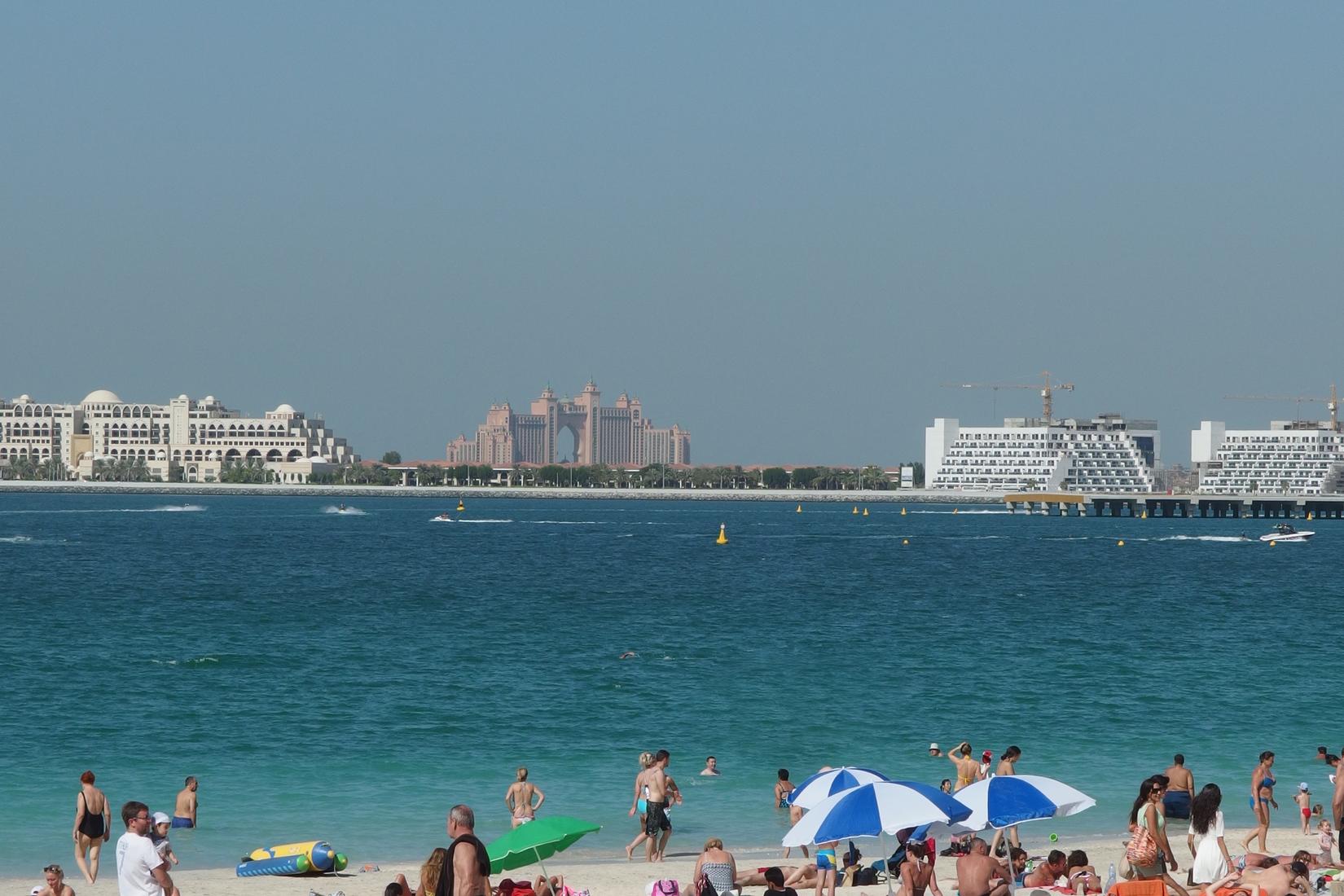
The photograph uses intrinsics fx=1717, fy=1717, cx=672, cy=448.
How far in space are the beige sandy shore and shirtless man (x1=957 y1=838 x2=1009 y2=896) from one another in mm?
2193

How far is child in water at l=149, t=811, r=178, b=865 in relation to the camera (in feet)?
62.8

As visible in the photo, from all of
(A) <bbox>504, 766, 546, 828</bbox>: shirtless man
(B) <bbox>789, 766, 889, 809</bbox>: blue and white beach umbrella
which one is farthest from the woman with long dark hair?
(A) <bbox>504, 766, 546, 828</bbox>: shirtless man

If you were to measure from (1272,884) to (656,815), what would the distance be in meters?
8.10

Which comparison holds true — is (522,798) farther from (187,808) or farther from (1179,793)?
(1179,793)

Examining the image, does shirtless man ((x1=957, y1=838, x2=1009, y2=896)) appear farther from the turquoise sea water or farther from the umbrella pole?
the turquoise sea water

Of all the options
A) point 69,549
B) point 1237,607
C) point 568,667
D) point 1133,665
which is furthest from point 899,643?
point 69,549

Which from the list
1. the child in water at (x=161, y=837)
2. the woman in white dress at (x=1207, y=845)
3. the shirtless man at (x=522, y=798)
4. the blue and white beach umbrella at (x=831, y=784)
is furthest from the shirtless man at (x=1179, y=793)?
the child in water at (x=161, y=837)

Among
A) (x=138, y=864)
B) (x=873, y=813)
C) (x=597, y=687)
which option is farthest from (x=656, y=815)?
(x=597, y=687)

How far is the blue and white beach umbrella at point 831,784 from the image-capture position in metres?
19.2

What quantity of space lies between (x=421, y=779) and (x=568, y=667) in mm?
15771

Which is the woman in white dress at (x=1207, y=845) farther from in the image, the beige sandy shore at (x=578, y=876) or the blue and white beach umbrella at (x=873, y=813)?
the blue and white beach umbrella at (x=873, y=813)

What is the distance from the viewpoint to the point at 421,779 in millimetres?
27797

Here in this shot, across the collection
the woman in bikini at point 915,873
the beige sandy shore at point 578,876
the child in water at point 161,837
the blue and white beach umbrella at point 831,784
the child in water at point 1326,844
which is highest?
the blue and white beach umbrella at point 831,784

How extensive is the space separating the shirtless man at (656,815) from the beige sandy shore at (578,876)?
22 cm
